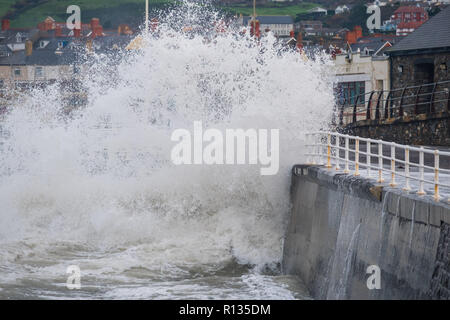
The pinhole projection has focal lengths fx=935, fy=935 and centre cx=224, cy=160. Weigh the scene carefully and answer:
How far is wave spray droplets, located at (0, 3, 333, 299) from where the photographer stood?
1844 cm

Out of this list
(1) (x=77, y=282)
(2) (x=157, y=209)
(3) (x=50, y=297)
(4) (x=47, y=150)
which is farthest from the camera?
(4) (x=47, y=150)

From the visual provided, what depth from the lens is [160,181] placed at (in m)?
22.6

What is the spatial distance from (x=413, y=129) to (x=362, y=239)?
17.1 metres

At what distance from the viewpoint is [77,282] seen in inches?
664

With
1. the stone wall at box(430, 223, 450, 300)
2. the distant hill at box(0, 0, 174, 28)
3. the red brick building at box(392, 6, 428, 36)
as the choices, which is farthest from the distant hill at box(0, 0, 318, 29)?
the stone wall at box(430, 223, 450, 300)

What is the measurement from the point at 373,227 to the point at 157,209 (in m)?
9.45

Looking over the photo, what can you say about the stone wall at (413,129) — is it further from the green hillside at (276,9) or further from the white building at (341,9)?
the white building at (341,9)

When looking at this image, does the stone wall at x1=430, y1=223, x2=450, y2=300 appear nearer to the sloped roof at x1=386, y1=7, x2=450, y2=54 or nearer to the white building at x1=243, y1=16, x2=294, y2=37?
the sloped roof at x1=386, y1=7, x2=450, y2=54

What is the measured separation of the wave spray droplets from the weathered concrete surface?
2.48 ft

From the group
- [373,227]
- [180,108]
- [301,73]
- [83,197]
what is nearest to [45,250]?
[83,197]
